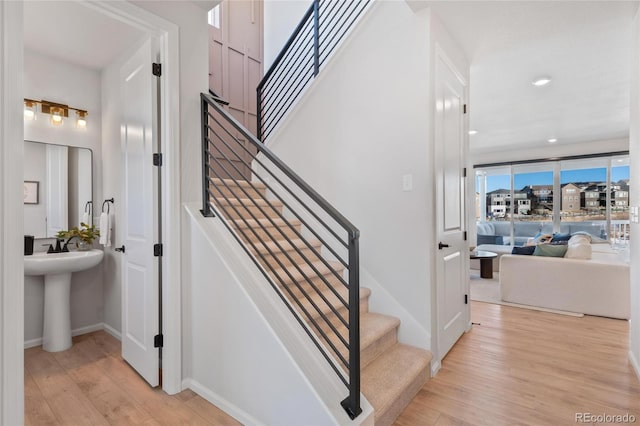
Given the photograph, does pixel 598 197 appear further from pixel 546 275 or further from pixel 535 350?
pixel 535 350

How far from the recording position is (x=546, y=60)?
10.2 ft

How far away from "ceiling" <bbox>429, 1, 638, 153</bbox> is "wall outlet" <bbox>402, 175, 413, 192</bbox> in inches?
47.3

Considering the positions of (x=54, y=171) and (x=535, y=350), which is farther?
(x=54, y=171)

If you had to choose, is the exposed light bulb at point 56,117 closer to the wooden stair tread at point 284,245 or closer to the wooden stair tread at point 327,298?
the wooden stair tread at point 284,245

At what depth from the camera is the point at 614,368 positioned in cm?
240

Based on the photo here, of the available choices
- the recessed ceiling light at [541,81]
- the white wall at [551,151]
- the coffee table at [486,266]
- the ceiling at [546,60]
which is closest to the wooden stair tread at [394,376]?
the ceiling at [546,60]

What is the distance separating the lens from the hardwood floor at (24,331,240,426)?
1.81 metres

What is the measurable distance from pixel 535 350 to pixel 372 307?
1.46m

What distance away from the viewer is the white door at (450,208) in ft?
7.97

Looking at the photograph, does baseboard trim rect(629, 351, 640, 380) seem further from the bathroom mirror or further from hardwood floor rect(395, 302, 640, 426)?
the bathroom mirror

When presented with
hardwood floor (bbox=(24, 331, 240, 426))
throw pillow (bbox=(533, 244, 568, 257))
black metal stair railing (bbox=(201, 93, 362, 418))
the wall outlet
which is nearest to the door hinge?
hardwood floor (bbox=(24, 331, 240, 426))

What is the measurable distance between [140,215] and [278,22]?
416cm

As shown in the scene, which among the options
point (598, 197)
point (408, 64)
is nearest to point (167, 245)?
point (408, 64)

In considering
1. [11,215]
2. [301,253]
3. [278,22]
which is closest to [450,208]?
[301,253]
